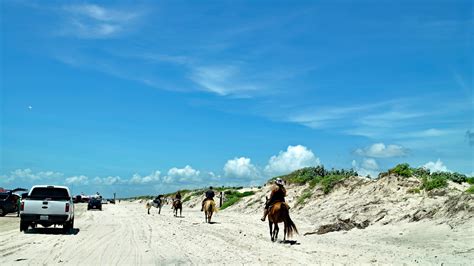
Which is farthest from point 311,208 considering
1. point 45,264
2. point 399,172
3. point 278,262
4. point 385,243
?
point 45,264

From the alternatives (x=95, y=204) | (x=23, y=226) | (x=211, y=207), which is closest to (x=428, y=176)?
(x=211, y=207)

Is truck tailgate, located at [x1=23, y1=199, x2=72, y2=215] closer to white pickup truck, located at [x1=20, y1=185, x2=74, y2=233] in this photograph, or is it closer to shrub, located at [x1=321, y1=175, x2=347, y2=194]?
white pickup truck, located at [x1=20, y1=185, x2=74, y2=233]

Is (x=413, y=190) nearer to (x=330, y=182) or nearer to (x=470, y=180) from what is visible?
(x=470, y=180)

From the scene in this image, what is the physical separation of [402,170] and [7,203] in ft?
93.1

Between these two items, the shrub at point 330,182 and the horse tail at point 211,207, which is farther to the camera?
the shrub at point 330,182

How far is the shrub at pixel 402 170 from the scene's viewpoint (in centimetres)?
3015

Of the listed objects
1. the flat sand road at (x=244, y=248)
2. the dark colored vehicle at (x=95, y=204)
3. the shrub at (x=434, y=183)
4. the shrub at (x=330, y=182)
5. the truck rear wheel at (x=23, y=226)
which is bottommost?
the flat sand road at (x=244, y=248)

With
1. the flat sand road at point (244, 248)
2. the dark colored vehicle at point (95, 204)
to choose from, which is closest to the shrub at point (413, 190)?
the flat sand road at point (244, 248)

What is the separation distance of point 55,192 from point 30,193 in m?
1.12

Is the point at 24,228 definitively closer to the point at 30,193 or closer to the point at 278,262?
the point at 30,193

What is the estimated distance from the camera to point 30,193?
24.6 m

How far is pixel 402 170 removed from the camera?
30.6 m

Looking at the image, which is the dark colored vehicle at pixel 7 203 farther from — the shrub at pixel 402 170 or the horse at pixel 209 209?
the shrub at pixel 402 170

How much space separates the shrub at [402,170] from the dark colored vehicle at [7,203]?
27.2 m
